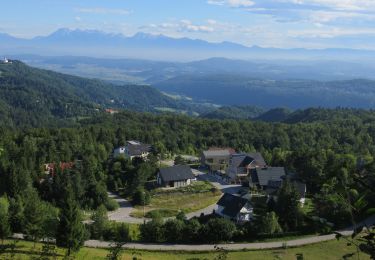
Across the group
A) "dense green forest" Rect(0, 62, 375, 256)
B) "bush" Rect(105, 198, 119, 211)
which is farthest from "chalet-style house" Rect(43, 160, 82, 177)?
"bush" Rect(105, 198, 119, 211)

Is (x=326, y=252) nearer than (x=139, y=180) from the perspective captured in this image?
Yes

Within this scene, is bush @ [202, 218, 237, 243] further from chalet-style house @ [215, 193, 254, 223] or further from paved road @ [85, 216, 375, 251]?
chalet-style house @ [215, 193, 254, 223]

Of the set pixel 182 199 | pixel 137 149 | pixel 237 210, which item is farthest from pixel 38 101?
pixel 237 210

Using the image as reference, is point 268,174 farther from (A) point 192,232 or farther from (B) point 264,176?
(A) point 192,232

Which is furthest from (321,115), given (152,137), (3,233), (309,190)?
(3,233)

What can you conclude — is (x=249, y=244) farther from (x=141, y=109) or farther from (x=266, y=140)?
(x=141, y=109)

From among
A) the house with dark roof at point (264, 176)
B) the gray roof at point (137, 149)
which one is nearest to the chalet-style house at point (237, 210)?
the house with dark roof at point (264, 176)
